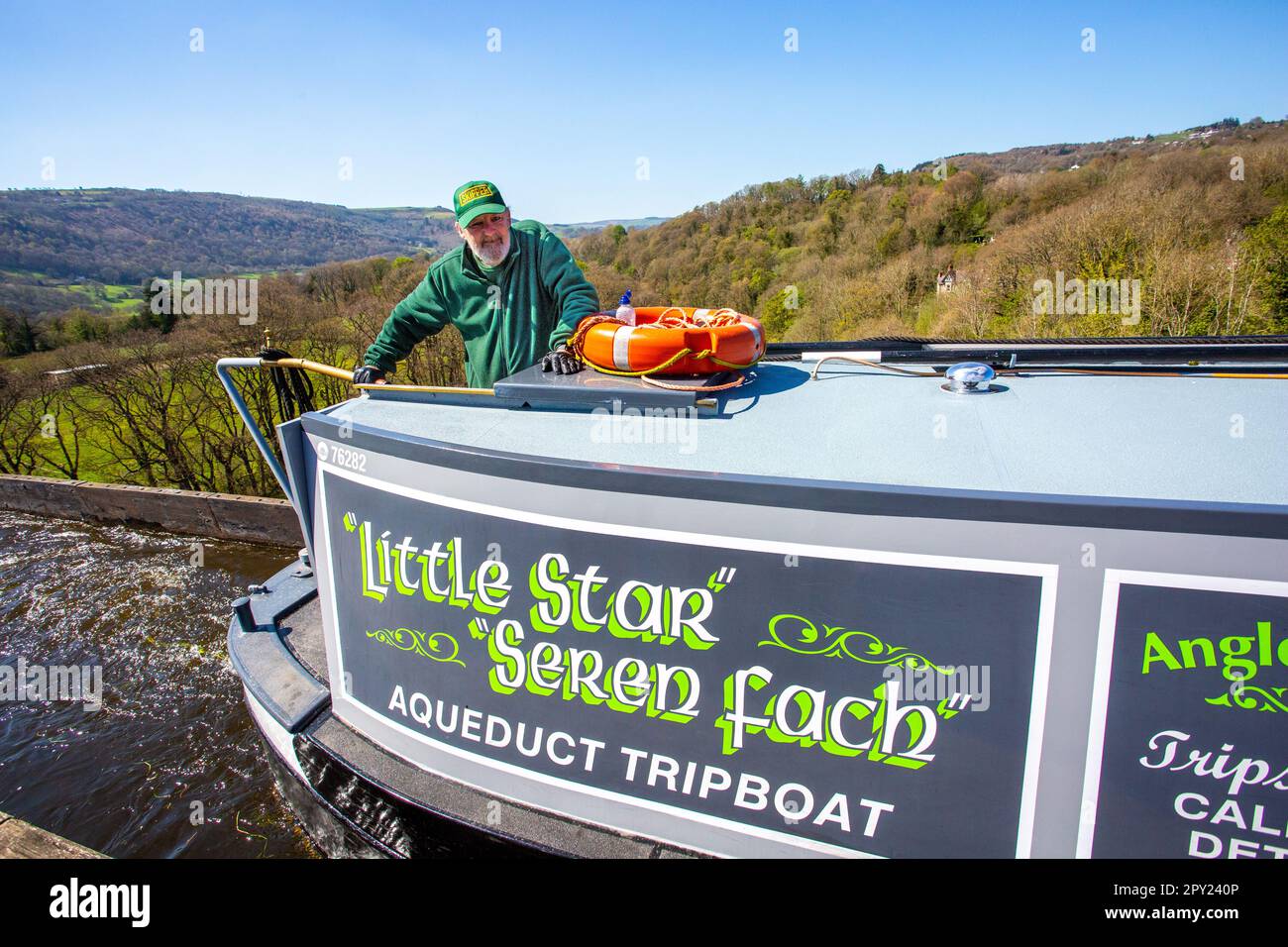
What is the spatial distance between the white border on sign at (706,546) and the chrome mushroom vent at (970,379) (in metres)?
1.09

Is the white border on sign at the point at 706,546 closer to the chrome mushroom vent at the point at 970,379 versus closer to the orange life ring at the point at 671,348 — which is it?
the orange life ring at the point at 671,348

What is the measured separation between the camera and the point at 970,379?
8.09 ft

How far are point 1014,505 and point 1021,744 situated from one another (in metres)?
0.70

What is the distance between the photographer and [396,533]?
238 centimetres

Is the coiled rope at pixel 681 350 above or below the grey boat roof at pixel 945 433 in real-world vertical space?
above

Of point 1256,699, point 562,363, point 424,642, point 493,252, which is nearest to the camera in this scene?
point 1256,699

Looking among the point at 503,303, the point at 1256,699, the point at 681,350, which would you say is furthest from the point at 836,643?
the point at 503,303

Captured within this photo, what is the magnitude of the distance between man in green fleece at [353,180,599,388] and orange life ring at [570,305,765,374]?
0.54m

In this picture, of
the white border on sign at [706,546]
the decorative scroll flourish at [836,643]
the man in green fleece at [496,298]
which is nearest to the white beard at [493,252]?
the man in green fleece at [496,298]

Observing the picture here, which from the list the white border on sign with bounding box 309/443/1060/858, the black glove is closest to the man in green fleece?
the black glove

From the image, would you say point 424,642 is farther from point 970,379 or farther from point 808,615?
point 970,379

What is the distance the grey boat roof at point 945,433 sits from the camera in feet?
5.63

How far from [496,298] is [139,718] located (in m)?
4.17

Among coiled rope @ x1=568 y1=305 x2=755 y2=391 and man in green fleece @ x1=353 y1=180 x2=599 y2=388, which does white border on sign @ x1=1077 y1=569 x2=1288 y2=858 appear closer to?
coiled rope @ x1=568 y1=305 x2=755 y2=391
